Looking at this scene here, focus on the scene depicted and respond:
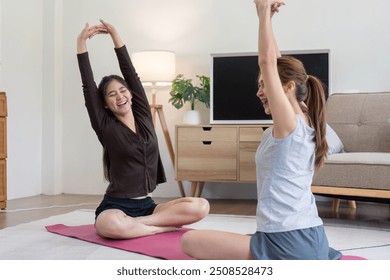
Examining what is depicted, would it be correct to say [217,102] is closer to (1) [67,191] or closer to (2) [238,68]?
(2) [238,68]

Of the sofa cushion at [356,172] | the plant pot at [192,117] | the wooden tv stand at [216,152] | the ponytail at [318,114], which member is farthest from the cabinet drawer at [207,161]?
the ponytail at [318,114]

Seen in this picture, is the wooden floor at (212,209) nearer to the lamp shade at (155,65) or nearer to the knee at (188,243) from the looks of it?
the lamp shade at (155,65)

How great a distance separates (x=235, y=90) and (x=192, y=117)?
409 mm

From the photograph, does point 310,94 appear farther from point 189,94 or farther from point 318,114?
point 189,94

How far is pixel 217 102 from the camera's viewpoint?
4.37 m

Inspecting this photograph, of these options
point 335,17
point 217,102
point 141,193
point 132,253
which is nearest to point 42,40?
point 217,102

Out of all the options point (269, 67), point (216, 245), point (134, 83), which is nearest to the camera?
point (269, 67)

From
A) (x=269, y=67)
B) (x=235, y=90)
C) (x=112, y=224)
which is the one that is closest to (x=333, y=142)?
(x=235, y=90)

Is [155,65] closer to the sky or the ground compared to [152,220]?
closer to the sky

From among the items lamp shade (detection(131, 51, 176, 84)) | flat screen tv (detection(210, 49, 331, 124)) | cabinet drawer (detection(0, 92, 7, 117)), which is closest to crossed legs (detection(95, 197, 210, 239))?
cabinet drawer (detection(0, 92, 7, 117))

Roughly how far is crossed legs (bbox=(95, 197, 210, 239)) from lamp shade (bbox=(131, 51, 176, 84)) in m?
2.00

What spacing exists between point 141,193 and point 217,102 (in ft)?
6.60

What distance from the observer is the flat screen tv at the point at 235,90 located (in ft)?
14.1

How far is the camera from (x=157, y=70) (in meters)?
4.38
